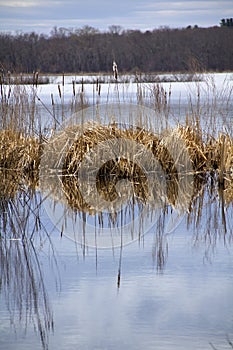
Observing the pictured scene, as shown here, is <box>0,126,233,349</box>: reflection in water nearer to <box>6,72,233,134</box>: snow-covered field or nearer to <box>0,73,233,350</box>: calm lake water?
<box>0,73,233,350</box>: calm lake water

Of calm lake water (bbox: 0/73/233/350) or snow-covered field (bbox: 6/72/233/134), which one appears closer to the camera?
calm lake water (bbox: 0/73/233/350)

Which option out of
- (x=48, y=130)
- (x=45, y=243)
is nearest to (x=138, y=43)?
(x=48, y=130)

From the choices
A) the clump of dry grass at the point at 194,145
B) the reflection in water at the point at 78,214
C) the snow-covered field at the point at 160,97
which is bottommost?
the reflection in water at the point at 78,214

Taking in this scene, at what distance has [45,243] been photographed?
441 centimetres

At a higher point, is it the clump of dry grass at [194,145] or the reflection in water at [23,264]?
A: the clump of dry grass at [194,145]

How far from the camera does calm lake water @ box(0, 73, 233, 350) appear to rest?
9.27 feet

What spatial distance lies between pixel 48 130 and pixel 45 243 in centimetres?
318

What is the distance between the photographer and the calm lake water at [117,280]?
9.27 feet

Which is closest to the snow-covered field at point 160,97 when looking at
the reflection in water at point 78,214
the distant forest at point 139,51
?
the reflection in water at point 78,214

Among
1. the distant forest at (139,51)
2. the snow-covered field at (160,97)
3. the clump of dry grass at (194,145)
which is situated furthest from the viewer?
the distant forest at (139,51)

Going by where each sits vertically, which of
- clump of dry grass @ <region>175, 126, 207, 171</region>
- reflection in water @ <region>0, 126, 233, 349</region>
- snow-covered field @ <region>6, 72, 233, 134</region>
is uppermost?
snow-covered field @ <region>6, 72, 233, 134</region>

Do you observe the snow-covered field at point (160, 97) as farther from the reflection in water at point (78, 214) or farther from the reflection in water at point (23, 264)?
the reflection in water at point (23, 264)

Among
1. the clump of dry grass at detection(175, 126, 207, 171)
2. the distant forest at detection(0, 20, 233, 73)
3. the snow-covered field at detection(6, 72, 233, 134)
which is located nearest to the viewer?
the snow-covered field at detection(6, 72, 233, 134)

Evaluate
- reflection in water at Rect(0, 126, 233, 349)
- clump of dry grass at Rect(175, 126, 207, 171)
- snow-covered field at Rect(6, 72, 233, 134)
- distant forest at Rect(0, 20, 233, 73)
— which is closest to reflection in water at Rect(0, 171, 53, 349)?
reflection in water at Rect(0, 126, 233, 349)
